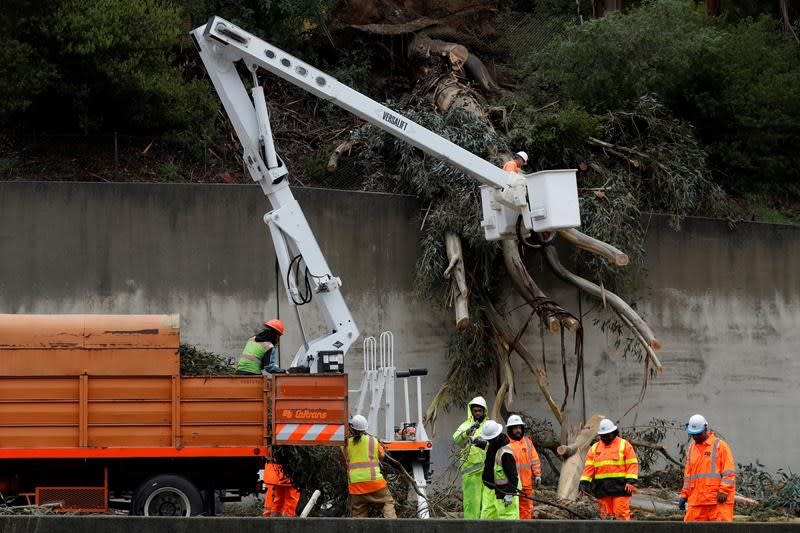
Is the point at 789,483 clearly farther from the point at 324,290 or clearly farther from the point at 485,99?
the point at 485,99

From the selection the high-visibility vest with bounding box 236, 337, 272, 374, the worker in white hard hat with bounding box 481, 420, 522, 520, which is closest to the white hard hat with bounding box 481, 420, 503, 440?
the worker in white hard hat with bounding box 481, 420, 522, 520

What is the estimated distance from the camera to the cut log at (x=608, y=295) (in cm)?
1966

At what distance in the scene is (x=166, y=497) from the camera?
14453 mm

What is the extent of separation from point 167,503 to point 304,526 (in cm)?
373

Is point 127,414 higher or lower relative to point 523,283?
lower

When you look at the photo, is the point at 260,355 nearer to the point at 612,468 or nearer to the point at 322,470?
the point at 322,470

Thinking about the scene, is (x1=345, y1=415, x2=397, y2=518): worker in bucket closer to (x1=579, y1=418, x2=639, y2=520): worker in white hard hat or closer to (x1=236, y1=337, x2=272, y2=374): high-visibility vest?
(x1=236, y1=337, x2=272, y2=374): high-visibility vest

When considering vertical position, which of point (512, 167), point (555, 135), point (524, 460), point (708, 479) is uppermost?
point (555, 135)


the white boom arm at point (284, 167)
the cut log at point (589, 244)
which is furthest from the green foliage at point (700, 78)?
the white boom arm at point (284, 167)

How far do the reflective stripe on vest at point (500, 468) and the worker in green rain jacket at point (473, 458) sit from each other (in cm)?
73

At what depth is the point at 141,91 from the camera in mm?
21859

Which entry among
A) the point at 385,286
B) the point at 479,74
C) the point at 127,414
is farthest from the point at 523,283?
the point at 127,414

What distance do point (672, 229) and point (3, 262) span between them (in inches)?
410

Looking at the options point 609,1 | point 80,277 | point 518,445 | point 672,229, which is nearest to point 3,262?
point 80,277
